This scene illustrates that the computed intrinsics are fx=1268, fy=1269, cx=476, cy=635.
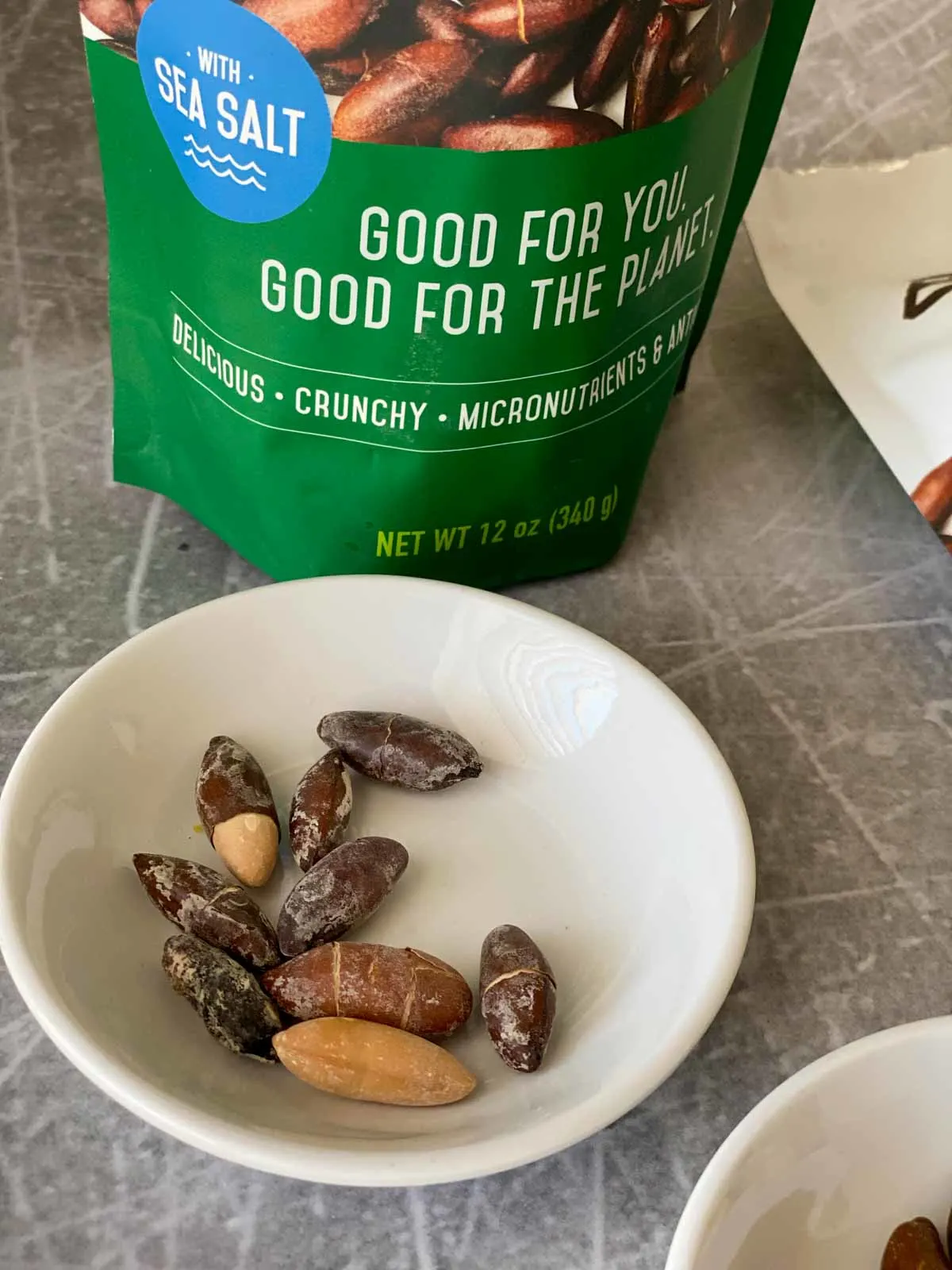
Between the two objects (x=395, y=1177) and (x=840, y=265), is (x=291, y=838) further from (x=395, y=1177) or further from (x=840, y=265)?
(x=840, y=265)

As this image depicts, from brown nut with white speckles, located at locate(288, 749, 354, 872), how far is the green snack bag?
11 centimetres

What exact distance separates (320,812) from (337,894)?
40mm

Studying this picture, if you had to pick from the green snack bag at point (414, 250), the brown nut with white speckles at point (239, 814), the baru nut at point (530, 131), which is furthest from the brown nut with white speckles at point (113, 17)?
the brown nut with white speckles at point (239, 814)

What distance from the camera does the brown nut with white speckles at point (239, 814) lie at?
0.43m

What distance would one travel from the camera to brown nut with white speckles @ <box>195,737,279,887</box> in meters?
0.43

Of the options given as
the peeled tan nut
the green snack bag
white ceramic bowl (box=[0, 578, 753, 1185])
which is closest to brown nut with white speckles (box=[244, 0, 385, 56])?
the green snack bag

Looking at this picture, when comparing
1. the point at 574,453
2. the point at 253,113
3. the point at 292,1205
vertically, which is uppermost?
the point at 253,113

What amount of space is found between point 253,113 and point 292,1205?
34cm

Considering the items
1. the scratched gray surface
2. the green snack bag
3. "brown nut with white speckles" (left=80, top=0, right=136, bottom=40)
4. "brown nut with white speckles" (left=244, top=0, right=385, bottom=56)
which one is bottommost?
the scratched gray surface

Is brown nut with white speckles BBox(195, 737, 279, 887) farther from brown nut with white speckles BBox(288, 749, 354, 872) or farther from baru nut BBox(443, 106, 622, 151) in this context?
baru nut BBox(443, 106, 622, 151)

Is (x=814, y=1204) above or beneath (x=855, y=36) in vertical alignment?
beneath

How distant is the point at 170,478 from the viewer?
575 mm

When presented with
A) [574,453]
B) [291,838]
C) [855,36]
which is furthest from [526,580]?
[855,36]

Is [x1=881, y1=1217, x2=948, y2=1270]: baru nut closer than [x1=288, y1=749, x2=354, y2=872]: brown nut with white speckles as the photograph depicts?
Yes
